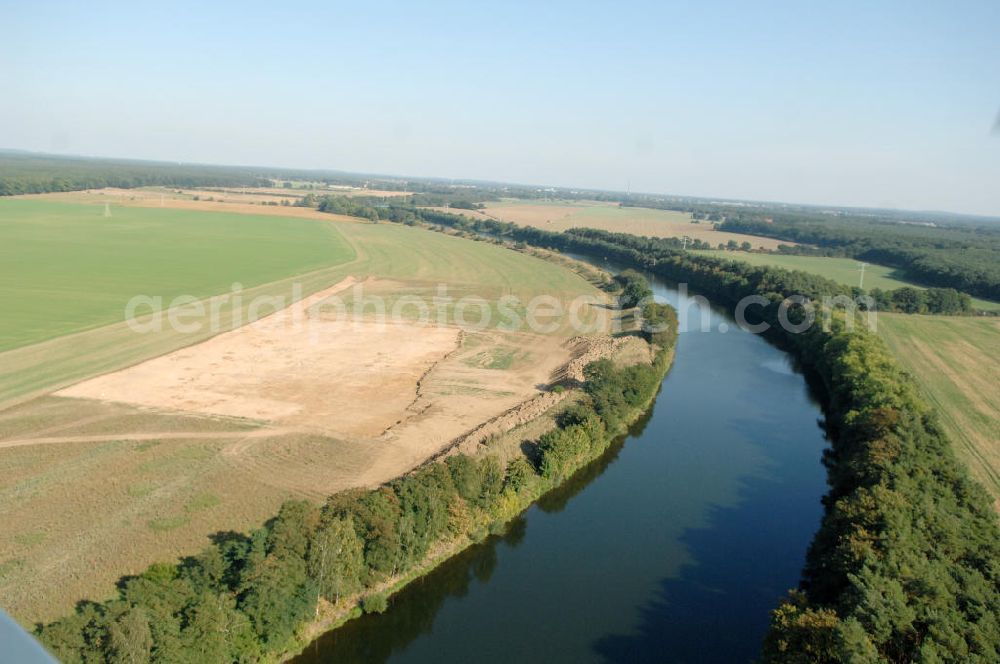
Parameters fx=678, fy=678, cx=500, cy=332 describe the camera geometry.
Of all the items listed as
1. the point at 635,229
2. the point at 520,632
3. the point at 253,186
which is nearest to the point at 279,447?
the point at 520,632

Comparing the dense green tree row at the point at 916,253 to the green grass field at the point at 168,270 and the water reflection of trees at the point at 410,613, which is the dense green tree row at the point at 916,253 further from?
the water reflection of trees at the point at 410,613

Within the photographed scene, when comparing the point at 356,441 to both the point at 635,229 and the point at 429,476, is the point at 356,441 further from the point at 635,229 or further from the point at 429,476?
the point at 635,229

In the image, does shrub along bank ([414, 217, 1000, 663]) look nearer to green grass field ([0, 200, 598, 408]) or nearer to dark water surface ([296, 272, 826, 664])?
dark water surface ([296, 272, 826, 664])

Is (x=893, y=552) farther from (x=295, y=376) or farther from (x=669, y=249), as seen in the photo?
(x=669, y=249)

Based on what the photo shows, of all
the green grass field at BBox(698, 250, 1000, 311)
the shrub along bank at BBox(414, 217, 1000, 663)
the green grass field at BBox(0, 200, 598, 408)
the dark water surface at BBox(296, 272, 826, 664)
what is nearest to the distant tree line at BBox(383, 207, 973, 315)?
the green grass field at BBox(698, 250, 1000, 311)

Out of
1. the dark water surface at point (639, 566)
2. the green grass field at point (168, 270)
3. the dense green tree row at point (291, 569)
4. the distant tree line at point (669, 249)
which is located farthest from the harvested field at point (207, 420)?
the distant tree line at point (669, 249)

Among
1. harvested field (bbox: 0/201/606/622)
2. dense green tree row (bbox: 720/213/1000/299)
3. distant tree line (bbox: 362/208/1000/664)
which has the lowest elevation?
harvested field (bbox: 0/201/606/622)

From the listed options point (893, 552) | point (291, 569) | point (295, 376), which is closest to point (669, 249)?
point (295, 376)
